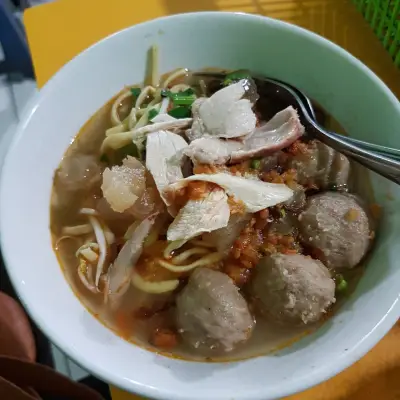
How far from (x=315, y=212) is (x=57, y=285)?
1.82ft

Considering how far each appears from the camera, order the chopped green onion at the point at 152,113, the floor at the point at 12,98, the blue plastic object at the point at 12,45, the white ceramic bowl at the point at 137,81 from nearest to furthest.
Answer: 1. the white ceramic bowl at the point at 137,81
2. the chopped green onion at the point at 152,113
3. the blue plastic object at the point at 12,45
4. the floor at the point at 12,98

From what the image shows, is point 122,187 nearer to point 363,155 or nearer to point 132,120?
point 132,120

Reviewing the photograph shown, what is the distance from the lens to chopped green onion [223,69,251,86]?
1217mm

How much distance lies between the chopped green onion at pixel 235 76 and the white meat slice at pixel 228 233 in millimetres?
358

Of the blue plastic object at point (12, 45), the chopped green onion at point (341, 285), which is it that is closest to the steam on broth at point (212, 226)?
the chopped green onion at point (341, 285)

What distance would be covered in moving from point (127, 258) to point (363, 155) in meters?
0.54

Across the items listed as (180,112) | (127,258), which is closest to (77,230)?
(127,258)

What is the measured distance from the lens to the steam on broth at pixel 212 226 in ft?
3.18

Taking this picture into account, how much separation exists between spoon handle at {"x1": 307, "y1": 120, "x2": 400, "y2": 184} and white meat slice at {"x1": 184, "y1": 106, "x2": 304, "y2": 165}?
46mm

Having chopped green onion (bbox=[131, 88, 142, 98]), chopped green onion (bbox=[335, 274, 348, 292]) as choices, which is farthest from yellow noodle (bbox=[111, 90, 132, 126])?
chopped green onion (bbox=[335, 274, 348, 292])

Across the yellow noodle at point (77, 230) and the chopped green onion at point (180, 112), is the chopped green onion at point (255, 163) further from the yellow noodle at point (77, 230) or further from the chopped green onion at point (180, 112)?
the yellow noodle at point (77, 230)

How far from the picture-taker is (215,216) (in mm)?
998

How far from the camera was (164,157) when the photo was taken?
110 cm

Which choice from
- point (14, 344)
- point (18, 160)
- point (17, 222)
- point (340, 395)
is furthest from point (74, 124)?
point (340, 395)
